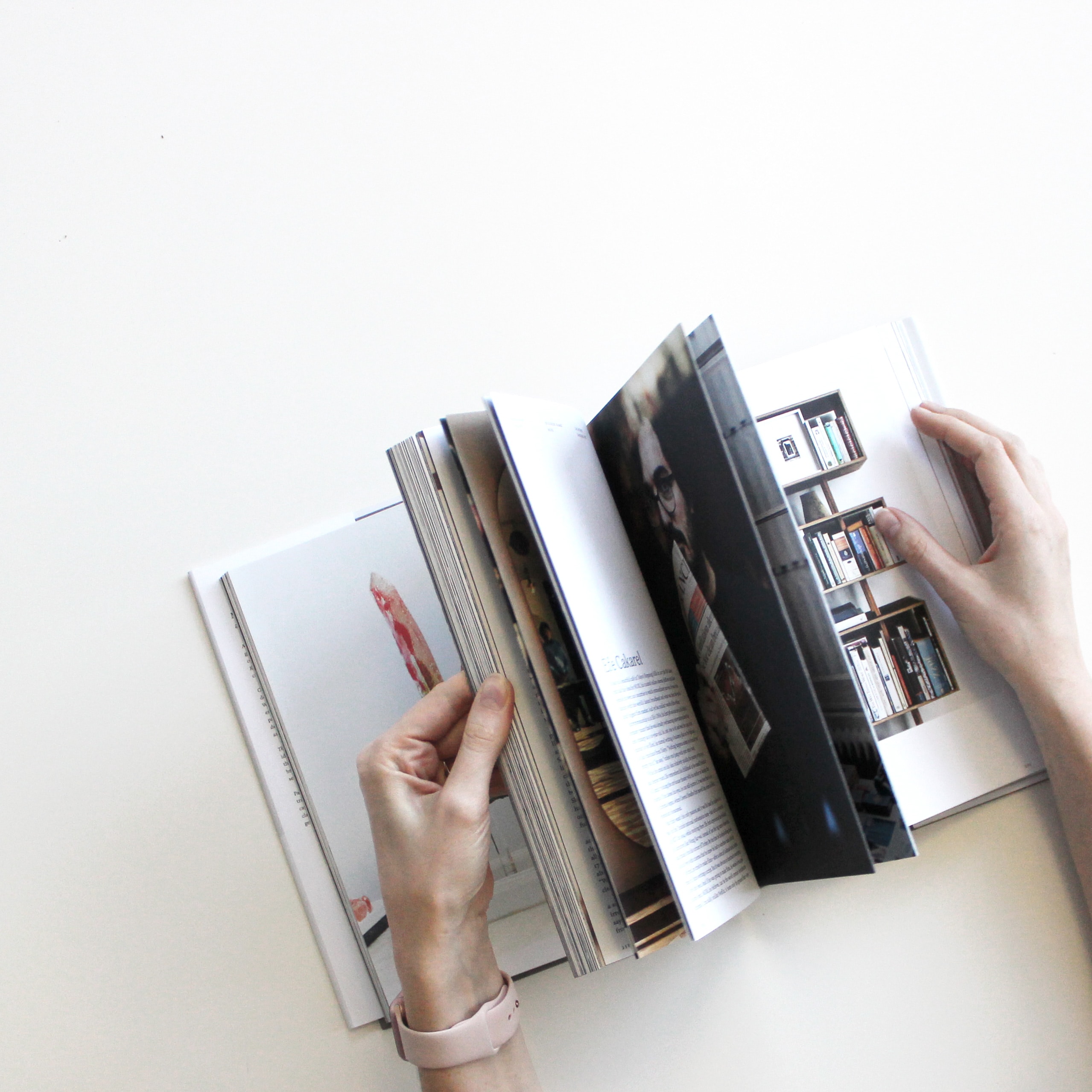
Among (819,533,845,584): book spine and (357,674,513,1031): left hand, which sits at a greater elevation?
(819,533,845,584): book spine

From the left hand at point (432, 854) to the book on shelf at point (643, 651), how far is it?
0.20 feet

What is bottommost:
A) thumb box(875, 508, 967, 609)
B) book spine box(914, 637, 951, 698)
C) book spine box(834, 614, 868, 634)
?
book spine box(914, 637, 951, 698)

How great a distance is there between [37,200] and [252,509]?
1.23 feet

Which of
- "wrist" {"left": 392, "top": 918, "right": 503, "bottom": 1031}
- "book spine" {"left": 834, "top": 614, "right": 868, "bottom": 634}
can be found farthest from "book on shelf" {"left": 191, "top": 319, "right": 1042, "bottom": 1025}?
"wrist" {"left": 392, "top": 918, "right": 503, "bottom": 1031}

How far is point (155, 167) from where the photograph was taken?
792 millimetres

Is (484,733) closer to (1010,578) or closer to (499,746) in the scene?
(499,746)

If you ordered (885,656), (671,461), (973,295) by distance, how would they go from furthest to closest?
(973,295) → (885,656) → (671,461)

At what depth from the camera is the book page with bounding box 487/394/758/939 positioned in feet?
1.74

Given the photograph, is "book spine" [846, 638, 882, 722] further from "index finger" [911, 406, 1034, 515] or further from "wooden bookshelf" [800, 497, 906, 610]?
"index finger" [911, 406, 1034, 515]

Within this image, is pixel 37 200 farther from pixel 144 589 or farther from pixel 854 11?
pixel 854 11

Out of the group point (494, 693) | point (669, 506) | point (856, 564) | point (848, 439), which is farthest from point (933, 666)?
point (494, 693)

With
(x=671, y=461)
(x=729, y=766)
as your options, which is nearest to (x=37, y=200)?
(x=671, y=461)

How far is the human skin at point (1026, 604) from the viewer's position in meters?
0.71

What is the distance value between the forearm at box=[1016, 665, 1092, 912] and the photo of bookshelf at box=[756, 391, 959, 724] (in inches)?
2.7
